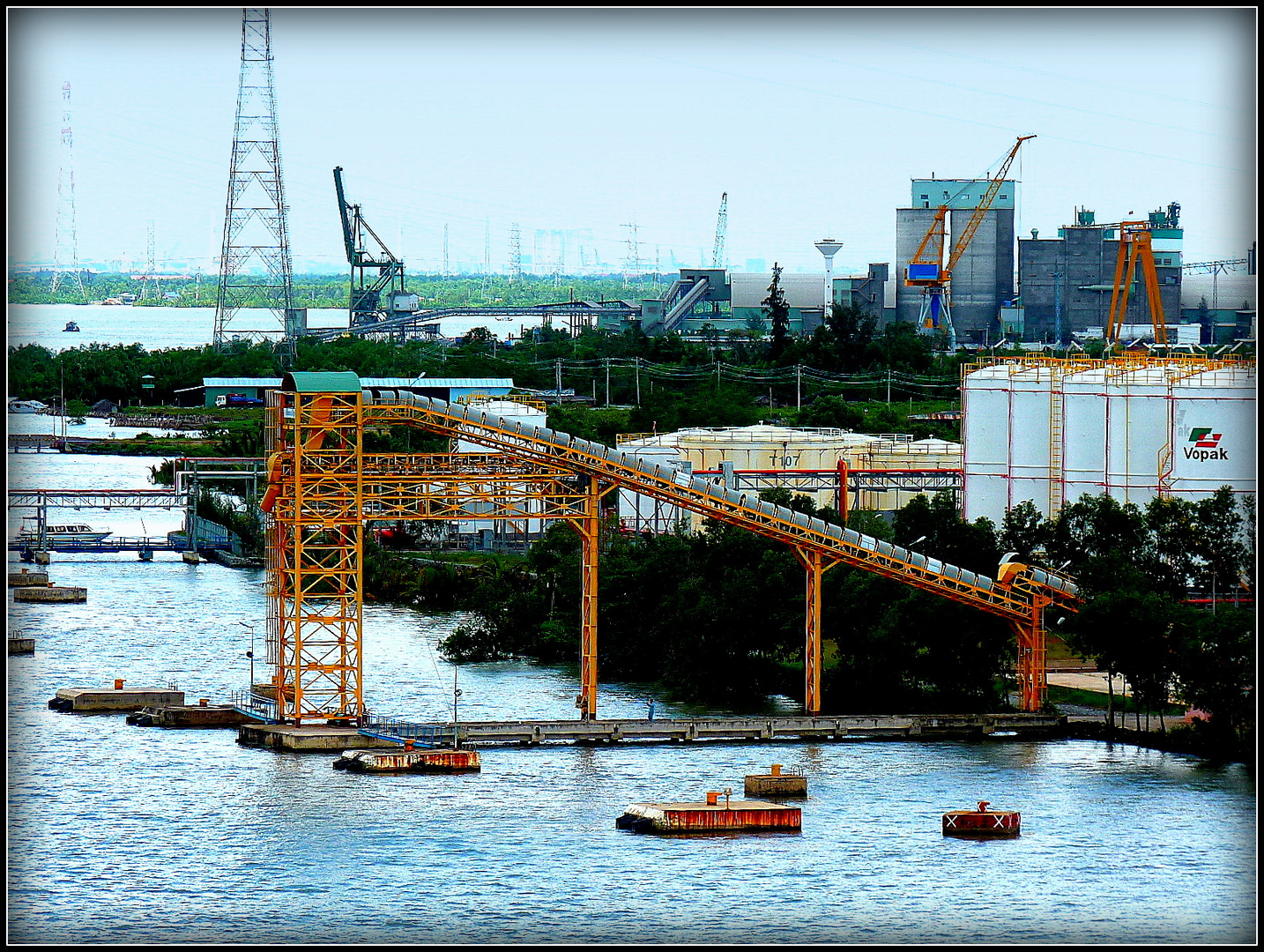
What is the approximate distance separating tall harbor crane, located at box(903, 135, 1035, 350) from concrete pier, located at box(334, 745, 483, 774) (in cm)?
6606

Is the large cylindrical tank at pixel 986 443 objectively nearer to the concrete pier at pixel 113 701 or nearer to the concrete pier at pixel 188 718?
the concrete pier at pixel 188 718

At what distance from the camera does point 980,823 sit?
2655 centimetres

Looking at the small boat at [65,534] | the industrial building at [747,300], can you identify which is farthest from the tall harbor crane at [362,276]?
the small boat at [65,534]

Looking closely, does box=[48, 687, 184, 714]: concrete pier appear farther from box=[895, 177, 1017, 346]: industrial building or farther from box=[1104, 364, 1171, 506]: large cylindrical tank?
box=[895, 177, 1017, 346]: industrial building

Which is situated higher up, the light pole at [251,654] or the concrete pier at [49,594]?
the concrete pier at [49,594]

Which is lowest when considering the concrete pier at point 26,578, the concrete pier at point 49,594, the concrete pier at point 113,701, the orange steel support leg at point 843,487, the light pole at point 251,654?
the concrete pier at point 113,701

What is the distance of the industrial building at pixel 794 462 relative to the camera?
51031mm

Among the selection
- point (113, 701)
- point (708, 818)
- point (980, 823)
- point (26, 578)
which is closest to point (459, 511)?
point (113, 701)

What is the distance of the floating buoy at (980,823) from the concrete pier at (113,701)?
1314 centimetres

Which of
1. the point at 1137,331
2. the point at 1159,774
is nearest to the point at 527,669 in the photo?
the point at 1159,774

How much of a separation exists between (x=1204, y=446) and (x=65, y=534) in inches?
1264

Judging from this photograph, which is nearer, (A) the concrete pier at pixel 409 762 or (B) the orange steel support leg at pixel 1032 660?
(A) the concrete pier at pixel 409 762

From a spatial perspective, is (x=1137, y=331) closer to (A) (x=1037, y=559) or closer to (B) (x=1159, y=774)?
(A) (x=1037, y=559)

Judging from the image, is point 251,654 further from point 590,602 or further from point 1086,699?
point 1086,699
